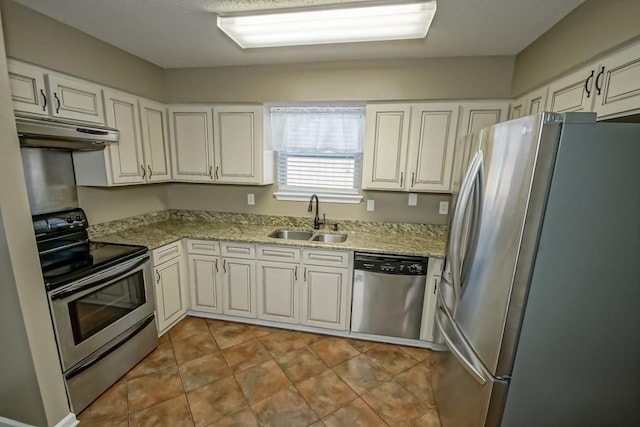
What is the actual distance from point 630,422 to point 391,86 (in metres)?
2.51

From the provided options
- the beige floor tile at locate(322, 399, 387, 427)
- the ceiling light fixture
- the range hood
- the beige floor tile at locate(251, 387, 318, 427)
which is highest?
the ceiling light fixture

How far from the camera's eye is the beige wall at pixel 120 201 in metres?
2.40

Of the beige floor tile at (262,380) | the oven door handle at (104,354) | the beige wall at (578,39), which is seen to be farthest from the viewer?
the beige floor tile at (262,380)

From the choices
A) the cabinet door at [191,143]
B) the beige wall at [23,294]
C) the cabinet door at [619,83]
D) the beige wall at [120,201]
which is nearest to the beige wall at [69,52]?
the cabinet door at [191,143]

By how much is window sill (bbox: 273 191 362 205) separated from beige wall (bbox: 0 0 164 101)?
1.61 metres

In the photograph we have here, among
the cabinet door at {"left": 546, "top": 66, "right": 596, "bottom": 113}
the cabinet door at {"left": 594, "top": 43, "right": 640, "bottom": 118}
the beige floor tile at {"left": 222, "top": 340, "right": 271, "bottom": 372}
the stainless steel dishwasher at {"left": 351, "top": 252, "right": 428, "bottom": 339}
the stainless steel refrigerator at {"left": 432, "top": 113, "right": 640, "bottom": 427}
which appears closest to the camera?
the stainless steel refrigerator at {"left": 432, "top": 113, "right": 640, "bottom": 427}

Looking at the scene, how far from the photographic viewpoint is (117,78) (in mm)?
2398

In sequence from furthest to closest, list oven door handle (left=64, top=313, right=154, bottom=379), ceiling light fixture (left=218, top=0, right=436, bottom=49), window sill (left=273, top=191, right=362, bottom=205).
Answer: window sill (left=273, top=191, right=362, bottom=205) < oven door handle (left=64, top=313, right=154, bottom=379) < ceiling light fixture (left=218, top=0, right=436, bottom=49)

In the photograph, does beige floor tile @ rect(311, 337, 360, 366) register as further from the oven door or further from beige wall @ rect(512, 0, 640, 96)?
beige wall @ rect(512, 0, 640, 96)

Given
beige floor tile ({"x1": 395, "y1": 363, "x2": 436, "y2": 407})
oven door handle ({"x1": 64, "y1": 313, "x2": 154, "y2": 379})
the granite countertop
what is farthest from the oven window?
beige floor tile ({"x1": 395, "y1": 363, "x2": 436, "y2": 407})

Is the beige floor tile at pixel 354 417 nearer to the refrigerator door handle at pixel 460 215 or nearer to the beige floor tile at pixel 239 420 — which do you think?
the beige floor tile at pixel 239 420

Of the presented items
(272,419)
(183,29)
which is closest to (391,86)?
(183,29)

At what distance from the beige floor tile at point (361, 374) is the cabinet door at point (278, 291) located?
642 mm

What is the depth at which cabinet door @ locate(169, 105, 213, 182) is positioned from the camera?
9.34 ft
